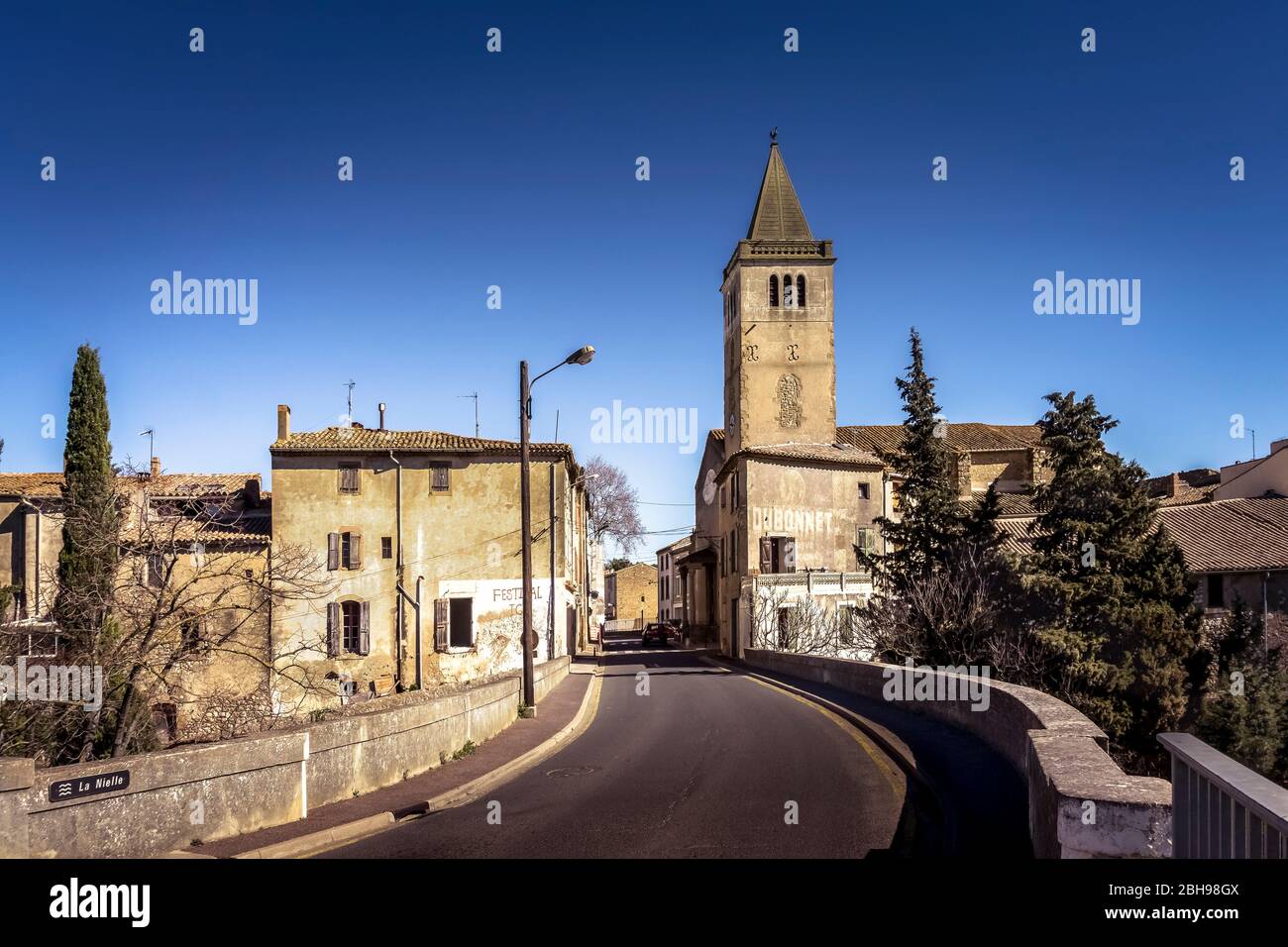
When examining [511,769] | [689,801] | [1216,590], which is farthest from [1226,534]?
[689,801]

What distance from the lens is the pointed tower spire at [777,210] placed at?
56.6m

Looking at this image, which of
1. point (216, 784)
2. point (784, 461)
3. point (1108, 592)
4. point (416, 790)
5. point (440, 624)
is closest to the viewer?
point (216, 784)

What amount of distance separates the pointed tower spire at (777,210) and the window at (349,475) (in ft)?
88.3

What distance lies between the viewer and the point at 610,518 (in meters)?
76.6

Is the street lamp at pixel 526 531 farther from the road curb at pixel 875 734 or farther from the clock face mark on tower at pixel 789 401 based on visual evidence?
the clock face mark on tower at pixel 789 401

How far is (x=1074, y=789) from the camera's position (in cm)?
627

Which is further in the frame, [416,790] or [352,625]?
[352,625]

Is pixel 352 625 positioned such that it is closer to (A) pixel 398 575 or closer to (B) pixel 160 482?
(A) pixel 398 575

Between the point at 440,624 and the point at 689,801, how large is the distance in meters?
29.9
